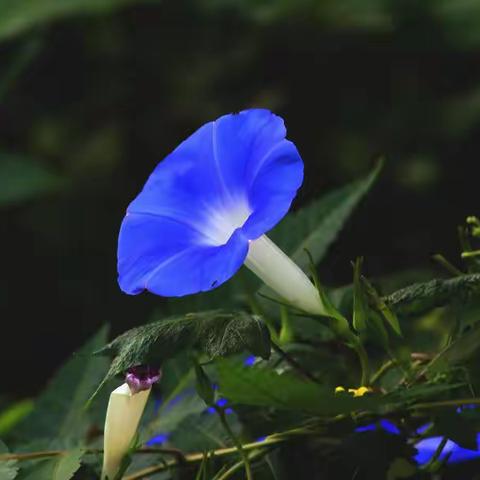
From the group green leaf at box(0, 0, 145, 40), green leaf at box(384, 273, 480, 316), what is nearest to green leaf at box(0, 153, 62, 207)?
green leaf at box(0, 0, 145, 40)

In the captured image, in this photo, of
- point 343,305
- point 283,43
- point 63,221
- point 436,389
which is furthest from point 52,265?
point 436,389

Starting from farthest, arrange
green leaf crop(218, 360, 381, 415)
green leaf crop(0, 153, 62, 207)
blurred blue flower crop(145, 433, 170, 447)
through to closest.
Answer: green leaf crop(0, 153, 62, 207)
blurred blue flower crop(145, 433, 170, 447)
green leaf crop(218, 360, 381, 415)

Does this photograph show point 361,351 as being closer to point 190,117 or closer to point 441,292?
point 441,292

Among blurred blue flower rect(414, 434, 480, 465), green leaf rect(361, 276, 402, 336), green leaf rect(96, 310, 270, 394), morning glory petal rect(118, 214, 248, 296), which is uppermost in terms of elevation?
morning glory petal rect(118, 214, 248, 296)

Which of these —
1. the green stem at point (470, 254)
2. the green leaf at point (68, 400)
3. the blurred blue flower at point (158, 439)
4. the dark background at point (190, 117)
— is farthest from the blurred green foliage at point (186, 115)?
the green stem at point (470, 254)

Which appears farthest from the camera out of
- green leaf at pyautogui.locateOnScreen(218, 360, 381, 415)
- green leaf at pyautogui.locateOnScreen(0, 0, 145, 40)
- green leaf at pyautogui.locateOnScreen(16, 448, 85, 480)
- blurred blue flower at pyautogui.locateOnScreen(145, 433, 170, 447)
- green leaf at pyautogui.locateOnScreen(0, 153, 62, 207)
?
green leaf at pyautogui.locateOnScreen(0, 153, 62, 207)

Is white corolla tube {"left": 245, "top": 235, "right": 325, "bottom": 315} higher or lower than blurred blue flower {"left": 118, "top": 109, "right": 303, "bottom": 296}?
lower

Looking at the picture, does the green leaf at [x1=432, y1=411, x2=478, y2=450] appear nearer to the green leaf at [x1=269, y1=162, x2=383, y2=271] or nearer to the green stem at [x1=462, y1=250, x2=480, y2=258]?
the green stem at [x1=462, y1=250, x2=480, y2=258]

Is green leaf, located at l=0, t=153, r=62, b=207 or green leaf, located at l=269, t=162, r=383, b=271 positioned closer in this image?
green leaf, located at l=269, t=162, r=383, b=271
